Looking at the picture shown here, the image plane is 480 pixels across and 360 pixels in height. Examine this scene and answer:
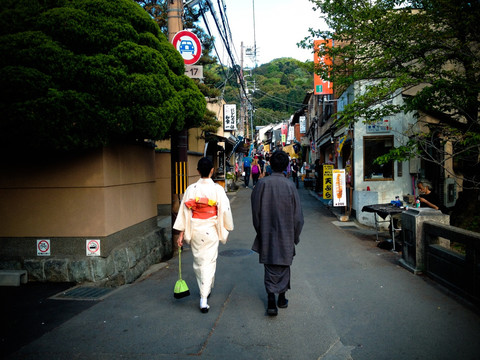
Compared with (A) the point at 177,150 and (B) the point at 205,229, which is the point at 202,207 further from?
(A) the point at 177,150

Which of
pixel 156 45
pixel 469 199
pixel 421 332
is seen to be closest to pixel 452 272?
pixel 421 332

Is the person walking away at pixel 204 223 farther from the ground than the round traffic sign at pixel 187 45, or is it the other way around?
the round traffic sign at pixel 187 45

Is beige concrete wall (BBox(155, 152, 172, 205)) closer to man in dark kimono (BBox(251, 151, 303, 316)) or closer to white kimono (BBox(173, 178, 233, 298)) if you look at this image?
white kimono (BBox(173, 178, 233, 298))

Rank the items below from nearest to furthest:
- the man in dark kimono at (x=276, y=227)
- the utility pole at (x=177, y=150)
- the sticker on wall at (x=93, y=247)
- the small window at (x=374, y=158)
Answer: the man in dark kimono at (x=276, y=227) < the sticker on wall at (x=93, y=247) < the utility pole at (x=177, y=150) < the small window at (x=374, y=158)

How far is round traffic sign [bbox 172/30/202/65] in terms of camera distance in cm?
856

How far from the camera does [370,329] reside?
418 cm

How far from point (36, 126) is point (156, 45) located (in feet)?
8.36

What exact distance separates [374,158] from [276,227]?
9087 millimetres

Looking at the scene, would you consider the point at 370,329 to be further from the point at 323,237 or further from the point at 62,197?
the point at 323,237

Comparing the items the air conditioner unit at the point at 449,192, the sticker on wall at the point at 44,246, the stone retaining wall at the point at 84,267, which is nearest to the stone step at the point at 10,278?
the stone retaining wall at the point at 84,267

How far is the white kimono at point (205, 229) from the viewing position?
4.86 meters

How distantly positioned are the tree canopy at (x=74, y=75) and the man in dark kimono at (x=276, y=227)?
2.28 m

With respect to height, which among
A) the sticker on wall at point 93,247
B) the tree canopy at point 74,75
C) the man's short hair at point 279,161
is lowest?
the sticker on wall at point 93,247

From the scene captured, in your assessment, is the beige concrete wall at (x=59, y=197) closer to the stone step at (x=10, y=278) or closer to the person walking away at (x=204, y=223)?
the stone step at (x=10, y=278)
